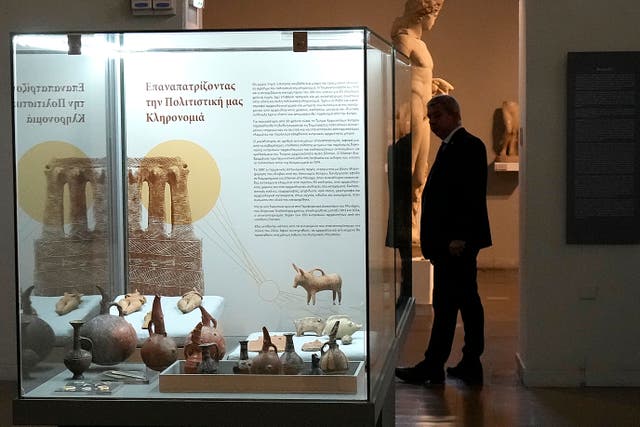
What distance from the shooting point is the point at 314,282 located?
10.2 feet

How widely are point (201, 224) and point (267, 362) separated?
1.41ft

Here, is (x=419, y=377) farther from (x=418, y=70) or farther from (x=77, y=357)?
(x=418, y=70)

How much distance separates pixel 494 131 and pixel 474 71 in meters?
0.80

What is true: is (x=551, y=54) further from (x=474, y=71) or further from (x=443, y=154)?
(x=474, y=71)

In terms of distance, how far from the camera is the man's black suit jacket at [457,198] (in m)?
6.51

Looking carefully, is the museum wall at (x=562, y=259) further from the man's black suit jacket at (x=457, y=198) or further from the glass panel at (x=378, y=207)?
the glass panel at (x=378, y=207)

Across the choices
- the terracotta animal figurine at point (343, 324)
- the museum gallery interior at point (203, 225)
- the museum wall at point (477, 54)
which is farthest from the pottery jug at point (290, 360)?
the museum wall at point (477, 54)

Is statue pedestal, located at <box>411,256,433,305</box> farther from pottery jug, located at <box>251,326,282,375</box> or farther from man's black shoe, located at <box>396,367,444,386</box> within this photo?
pottery jug, located at <box>251,326,282,375</box>

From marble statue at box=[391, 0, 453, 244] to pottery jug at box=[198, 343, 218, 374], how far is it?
266 inches

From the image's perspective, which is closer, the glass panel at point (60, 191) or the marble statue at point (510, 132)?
the glass panel at point (60, 191)

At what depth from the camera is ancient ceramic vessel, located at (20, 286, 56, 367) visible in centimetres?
321

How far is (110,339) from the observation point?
334cm

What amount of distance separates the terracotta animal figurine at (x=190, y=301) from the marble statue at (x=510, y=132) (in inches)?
444

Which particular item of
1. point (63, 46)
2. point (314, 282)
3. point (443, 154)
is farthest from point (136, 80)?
point (443, 154)
